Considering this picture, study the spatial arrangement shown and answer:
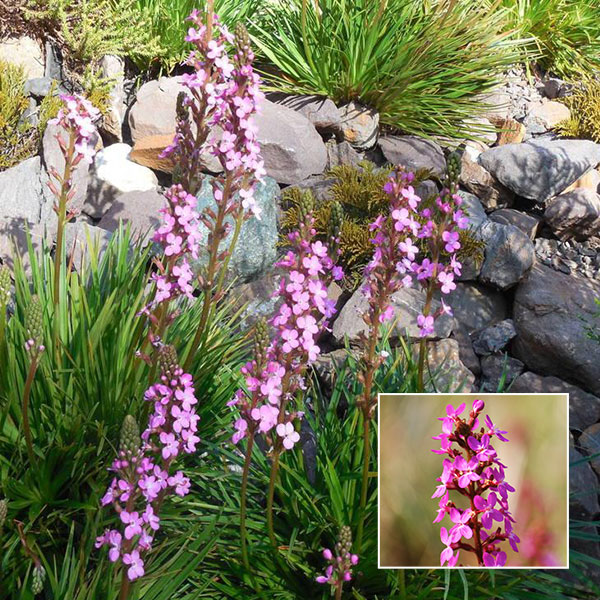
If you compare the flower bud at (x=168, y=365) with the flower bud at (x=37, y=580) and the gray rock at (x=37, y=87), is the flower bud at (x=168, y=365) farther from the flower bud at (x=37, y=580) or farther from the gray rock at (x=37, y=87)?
the gray rock at (x=37, y=87)

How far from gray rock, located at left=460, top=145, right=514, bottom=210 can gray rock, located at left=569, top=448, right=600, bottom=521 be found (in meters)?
2.76

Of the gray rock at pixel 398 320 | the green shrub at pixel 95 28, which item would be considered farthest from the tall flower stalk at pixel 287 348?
the green shrub at pixel 95 28

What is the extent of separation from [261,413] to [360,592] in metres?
1.11

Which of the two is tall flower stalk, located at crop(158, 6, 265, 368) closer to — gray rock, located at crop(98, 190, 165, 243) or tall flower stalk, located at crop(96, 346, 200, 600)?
tall flower stalk, located at crop(96, 346, 200, 600)

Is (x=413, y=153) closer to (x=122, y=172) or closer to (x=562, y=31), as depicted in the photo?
(x=122, y=172)

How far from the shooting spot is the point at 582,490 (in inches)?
146

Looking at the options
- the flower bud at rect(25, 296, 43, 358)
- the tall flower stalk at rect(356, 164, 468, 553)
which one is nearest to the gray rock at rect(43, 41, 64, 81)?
the flower bud at rect(25, 296, 43, 358)

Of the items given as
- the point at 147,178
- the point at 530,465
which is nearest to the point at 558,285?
the point at 530,465

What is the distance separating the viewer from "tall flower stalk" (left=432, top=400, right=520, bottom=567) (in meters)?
2.22

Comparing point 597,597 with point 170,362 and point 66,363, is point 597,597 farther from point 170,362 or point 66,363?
point 66,363

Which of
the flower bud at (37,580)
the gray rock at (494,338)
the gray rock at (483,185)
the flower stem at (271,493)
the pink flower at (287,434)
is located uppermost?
the gray rock at (483,185)

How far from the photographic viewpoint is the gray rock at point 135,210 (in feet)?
17.8

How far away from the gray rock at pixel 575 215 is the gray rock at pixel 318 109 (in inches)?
79.6

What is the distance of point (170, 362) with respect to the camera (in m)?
2.05
